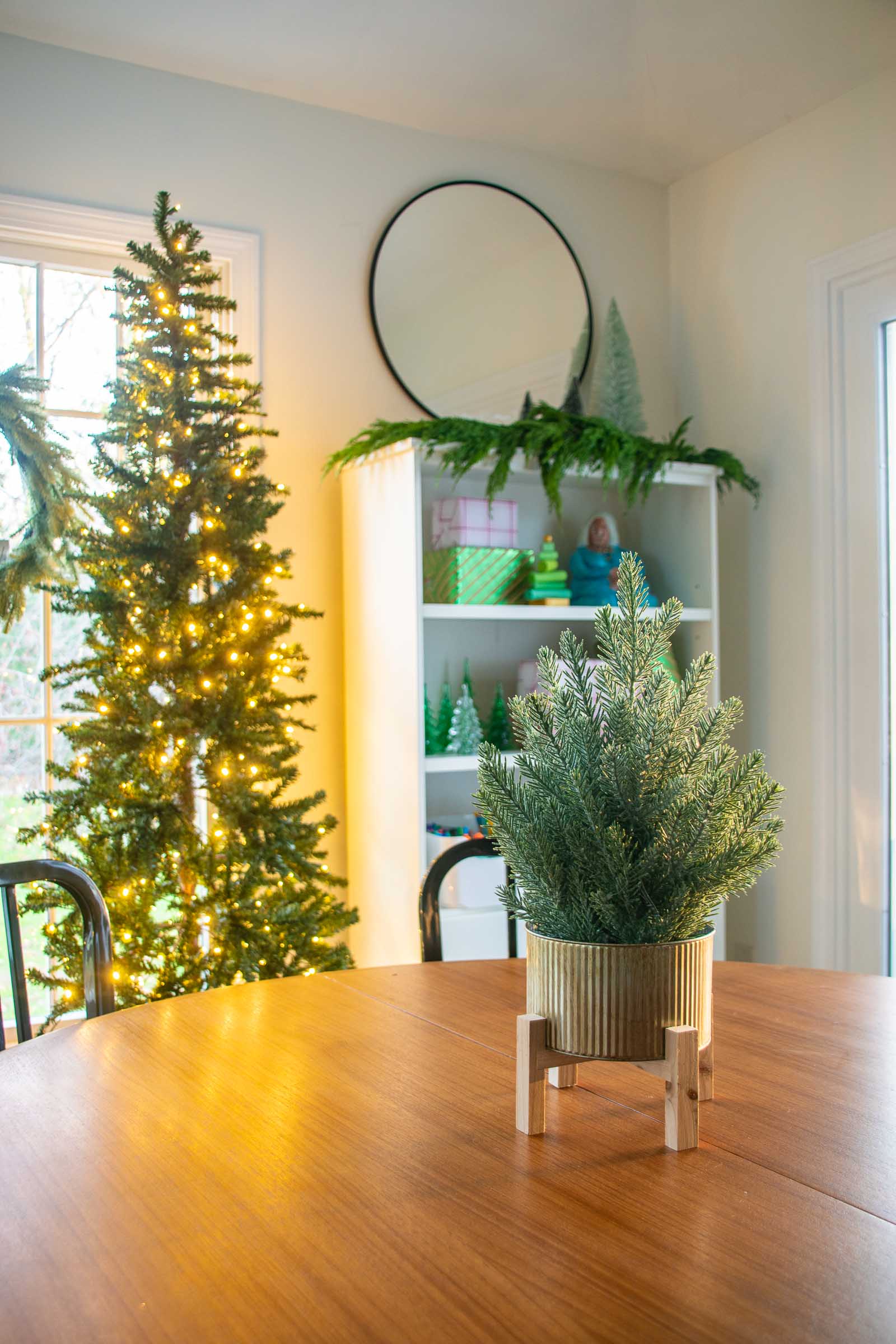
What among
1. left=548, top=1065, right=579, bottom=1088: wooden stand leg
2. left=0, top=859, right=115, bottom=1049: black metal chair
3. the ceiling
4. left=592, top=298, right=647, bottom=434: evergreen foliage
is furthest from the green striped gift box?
left=548, top=1065, right=579, bottom=1088: wooden stand leg

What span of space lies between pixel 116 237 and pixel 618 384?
4.53ft

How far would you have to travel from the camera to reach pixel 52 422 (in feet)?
8.41

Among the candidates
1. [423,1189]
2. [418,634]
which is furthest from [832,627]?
[423,1189]

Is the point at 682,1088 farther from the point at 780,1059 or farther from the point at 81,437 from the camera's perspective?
the point at 81,437

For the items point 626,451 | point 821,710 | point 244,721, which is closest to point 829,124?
point 626,451

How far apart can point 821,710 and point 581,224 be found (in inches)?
64.2

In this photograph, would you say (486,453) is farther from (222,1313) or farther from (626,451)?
(222,1313)

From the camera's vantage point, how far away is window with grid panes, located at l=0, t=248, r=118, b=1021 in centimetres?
259

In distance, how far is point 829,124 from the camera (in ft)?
9.48

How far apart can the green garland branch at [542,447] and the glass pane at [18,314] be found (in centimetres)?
78

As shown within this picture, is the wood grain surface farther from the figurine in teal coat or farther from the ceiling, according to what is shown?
the ceiling

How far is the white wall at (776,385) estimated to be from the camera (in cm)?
288

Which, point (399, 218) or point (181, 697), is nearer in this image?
point (181, 697)

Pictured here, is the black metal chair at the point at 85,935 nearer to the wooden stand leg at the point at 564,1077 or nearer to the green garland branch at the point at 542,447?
the wooden stand leg at the point at 564,1077
